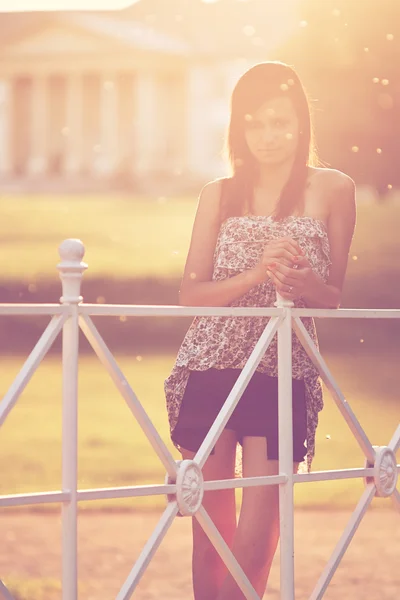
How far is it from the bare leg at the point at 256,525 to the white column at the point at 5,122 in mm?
39671

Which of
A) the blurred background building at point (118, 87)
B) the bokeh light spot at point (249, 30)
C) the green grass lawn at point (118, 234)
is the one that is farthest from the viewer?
the blurred background building at point (118, 87)

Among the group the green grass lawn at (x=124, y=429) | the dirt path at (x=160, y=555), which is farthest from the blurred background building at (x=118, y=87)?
the dirt path at (x=160, y=555)

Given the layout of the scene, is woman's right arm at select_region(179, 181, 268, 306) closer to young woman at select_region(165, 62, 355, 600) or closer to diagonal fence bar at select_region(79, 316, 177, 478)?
young woman at select_region(165, 62, 355, 600)

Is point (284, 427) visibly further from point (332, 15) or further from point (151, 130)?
point (151, 130)

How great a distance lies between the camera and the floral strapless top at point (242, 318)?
3.16 meters

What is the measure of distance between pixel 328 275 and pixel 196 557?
826 millimetres

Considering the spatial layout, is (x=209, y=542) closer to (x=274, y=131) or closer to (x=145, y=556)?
(x=145, y=556)

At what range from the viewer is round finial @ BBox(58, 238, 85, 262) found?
8.57 feet

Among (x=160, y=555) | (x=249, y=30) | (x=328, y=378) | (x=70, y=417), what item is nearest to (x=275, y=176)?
(x=328, y=378)

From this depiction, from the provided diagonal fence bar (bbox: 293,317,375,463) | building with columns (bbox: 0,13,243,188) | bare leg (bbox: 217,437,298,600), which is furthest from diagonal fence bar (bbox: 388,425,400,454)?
building with columns (bbox: 0,13,243,188)

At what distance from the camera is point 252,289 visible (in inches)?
127

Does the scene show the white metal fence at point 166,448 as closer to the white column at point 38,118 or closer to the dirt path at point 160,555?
the dirt path at point 160,555

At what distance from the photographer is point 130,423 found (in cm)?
1739

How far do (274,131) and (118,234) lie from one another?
2552cm
